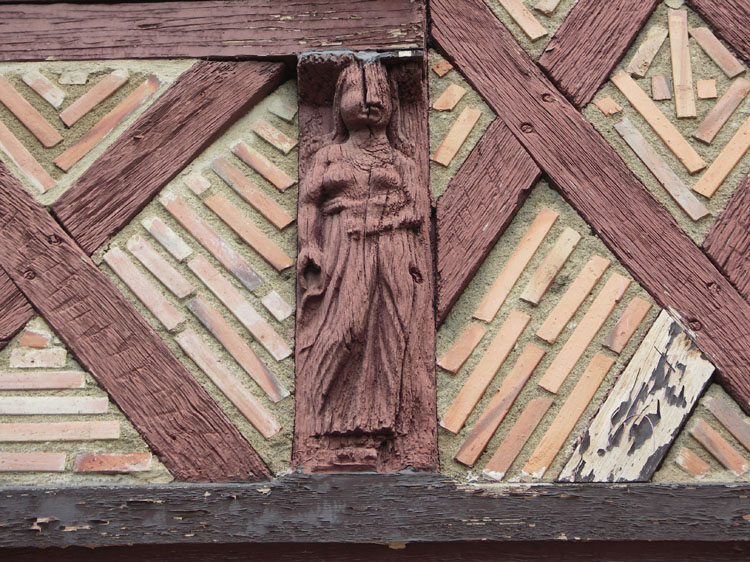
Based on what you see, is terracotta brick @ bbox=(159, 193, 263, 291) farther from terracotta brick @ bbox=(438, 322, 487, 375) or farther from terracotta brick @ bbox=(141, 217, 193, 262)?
terracotta brick @ bbox=(438, 322, 487, 375)

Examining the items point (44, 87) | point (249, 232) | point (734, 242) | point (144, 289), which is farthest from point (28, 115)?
point (734, 242)

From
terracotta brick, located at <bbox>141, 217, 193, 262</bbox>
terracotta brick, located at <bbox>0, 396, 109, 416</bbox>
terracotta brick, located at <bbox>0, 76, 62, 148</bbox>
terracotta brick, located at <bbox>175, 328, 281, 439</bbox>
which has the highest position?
terracotta brick, located at <bbox>0, 76, 62, 148</bbox>

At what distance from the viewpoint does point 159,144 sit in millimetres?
3797

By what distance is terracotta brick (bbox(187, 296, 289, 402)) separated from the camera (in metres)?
3.46

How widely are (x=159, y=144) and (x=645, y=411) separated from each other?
178cm

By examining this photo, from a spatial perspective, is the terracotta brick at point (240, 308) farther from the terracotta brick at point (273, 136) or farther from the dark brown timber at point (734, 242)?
the dark brown timber at point (734, 242)

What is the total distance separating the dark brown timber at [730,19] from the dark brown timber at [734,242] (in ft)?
1.86

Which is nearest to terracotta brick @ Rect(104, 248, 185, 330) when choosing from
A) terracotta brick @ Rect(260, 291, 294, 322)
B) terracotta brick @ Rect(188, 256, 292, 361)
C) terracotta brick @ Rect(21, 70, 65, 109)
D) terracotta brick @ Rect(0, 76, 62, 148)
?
terracotta brick @ Rect(188, 256, 292, 361)

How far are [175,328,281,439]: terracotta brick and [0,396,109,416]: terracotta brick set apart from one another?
0.98 ft

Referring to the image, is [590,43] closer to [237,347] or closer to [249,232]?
[249,232]

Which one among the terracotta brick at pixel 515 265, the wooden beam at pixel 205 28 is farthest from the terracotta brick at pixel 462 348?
the wooden beam at pixel 205 28

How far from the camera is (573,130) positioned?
3.80 m

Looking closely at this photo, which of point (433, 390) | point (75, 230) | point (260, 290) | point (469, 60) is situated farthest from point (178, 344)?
point (469, 60)

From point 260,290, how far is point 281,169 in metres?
0.44
